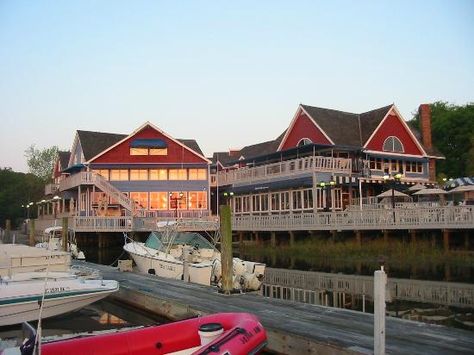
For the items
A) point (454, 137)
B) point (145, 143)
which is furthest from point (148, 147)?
point (454, 137)

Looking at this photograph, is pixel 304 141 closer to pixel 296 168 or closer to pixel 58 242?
pixel 296 168

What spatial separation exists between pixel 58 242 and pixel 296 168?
1681 cm

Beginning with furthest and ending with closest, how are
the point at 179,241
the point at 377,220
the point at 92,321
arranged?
the point at 377,220
the point at 179,241
the point at 92,321

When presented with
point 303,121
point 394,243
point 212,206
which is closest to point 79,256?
point 394,243

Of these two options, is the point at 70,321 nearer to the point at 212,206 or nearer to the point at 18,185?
the point at 212,206

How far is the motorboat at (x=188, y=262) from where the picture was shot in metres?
17.8

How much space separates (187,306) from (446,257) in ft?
56.4

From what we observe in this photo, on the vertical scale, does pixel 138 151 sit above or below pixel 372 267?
above

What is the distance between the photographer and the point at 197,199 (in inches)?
1903

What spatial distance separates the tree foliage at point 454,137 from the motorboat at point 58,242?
42939 millimetres

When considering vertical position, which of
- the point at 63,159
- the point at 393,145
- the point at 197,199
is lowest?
the point at 197,199

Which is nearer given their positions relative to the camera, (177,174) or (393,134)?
(393,134)

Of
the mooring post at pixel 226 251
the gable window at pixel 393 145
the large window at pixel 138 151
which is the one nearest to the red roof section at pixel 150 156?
the large window at pixel 138 151

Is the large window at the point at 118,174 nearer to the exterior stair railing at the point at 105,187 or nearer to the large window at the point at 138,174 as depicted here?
the large window at the point at 138,174
